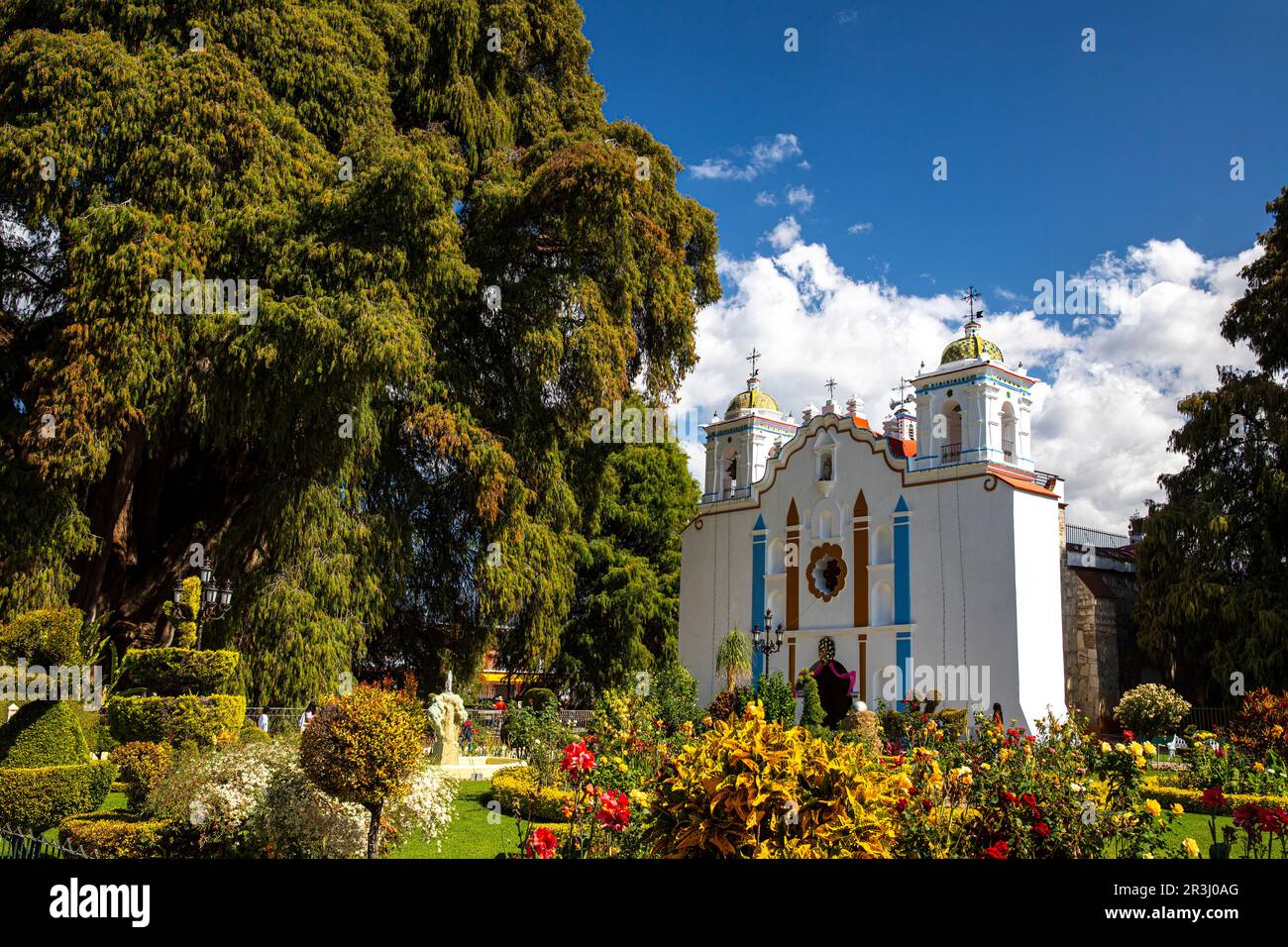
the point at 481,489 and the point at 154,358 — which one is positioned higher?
the point at 154,358

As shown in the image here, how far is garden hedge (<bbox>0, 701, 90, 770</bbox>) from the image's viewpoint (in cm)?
831

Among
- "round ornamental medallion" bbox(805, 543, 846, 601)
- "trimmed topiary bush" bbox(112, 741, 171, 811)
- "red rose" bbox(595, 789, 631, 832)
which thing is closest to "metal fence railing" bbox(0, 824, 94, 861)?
"trimmed topiary bush" bbox(112, 741, 171, 811)

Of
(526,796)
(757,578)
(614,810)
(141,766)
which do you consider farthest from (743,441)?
(614,810)

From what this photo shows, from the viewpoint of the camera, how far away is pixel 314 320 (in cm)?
1406

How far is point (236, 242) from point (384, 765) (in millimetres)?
10566

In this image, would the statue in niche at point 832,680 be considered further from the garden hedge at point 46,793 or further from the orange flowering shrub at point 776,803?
the orange flowering shrub at point 776,803

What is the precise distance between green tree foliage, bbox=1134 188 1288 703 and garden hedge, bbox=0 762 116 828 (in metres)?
20.6

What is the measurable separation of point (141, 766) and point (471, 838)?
2.90 metres

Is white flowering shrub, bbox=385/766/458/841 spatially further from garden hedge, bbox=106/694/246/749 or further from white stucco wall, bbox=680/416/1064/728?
white stucco wall, bbox=680/416/1064/728

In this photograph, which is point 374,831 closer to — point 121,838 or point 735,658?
point 121,838
